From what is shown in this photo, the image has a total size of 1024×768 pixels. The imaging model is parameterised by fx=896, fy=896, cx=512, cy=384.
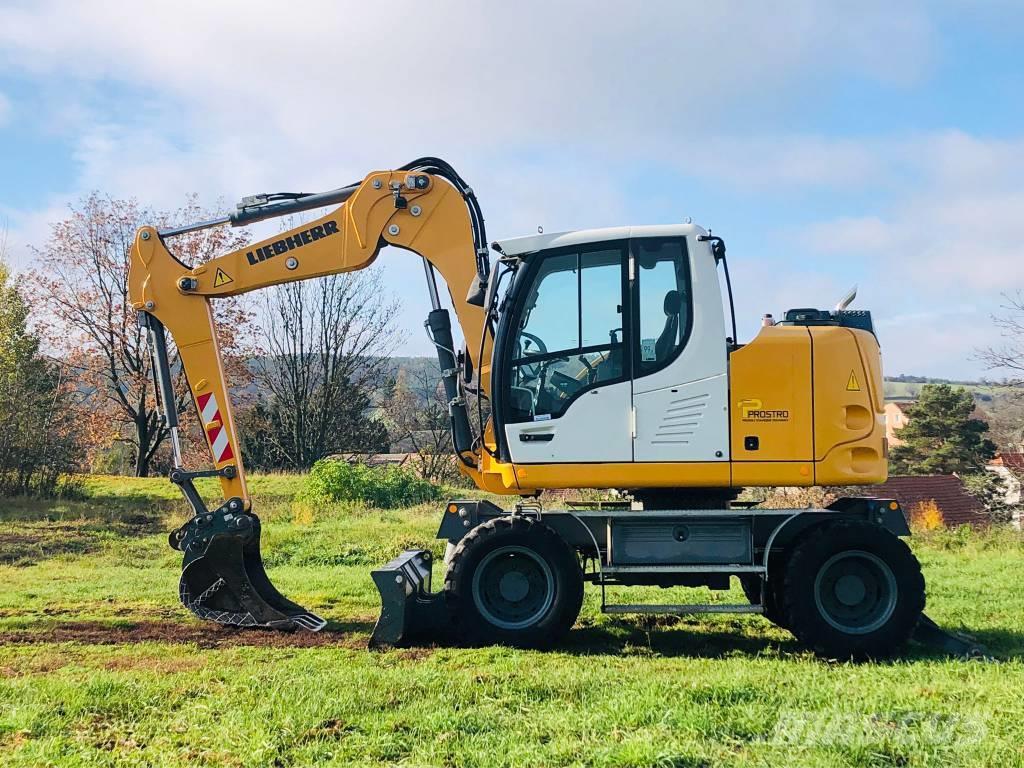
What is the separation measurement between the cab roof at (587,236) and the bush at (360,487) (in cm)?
1175

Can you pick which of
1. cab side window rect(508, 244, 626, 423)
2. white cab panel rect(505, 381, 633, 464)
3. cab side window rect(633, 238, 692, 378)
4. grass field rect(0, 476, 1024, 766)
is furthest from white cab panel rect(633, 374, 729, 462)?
grass field rect(0, 476, 1024, 766)

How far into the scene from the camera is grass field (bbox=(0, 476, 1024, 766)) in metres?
4.54

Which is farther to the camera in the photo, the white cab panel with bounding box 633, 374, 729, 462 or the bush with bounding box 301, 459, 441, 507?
the bush with bounding box 301, 459, 441, 507

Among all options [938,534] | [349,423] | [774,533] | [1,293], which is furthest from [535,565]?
[349,423]

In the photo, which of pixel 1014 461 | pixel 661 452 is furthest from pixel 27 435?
pixel 1014 461

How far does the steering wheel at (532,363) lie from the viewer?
298 inches

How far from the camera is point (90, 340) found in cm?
2941

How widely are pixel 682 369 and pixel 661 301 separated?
1.95 feet

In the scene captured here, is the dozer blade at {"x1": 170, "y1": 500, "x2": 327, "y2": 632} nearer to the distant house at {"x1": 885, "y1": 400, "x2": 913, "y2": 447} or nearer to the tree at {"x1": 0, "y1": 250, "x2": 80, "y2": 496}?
the tree at {"x1": 0, "y1": 250, "x2": 80, "y2": 496}

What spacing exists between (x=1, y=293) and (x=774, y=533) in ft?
75.3

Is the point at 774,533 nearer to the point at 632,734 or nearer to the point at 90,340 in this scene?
the point at 632,734

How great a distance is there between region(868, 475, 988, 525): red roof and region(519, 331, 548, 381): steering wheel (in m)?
19.0

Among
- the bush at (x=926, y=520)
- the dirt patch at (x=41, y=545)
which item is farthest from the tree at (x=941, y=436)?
the dirt patch at (x=41, y=545)

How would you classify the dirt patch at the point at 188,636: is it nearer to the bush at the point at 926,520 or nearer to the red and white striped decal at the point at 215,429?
the red and white striped decal at the point at 215,429
